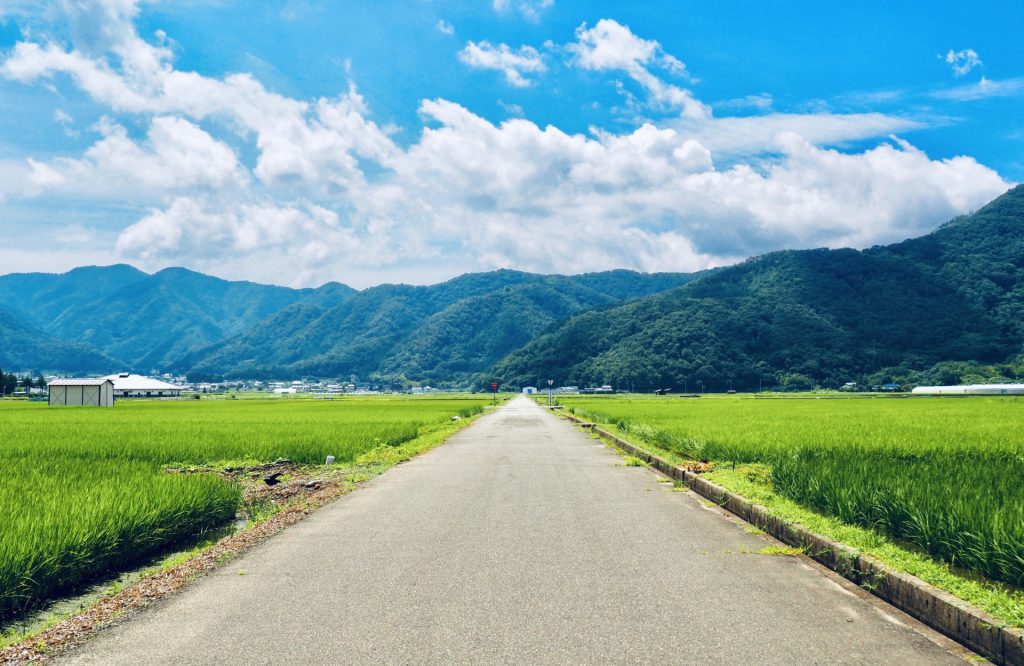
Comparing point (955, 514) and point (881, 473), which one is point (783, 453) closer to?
point (881, 473)

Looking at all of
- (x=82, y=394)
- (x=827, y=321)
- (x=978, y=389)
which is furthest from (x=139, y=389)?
(x=978, y=389)

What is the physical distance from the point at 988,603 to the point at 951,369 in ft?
393

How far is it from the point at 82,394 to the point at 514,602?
75.5m

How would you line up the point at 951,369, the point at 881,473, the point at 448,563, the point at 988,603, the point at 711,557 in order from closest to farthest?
the point at 988,603 < the point at 448,563 < the point at 711,557 < the point at 881,473 < the point at 951,369

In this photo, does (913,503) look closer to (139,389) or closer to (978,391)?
(978,391)

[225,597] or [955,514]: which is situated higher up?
[955,514]

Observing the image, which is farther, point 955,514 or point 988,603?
point 955,514

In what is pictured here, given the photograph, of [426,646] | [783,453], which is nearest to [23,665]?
[426,646]

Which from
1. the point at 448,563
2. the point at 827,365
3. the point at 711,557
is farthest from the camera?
the point at 827,365

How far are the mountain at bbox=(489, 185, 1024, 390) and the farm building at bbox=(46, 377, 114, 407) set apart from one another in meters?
85.4

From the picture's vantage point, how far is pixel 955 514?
648 centimetres

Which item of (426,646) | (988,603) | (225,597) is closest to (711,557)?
(988,603)

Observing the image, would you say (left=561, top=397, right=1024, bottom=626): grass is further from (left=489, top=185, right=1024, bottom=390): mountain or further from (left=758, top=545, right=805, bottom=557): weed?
(left=489, top=185, right=1024, bottom=390): mountain

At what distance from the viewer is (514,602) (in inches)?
207
